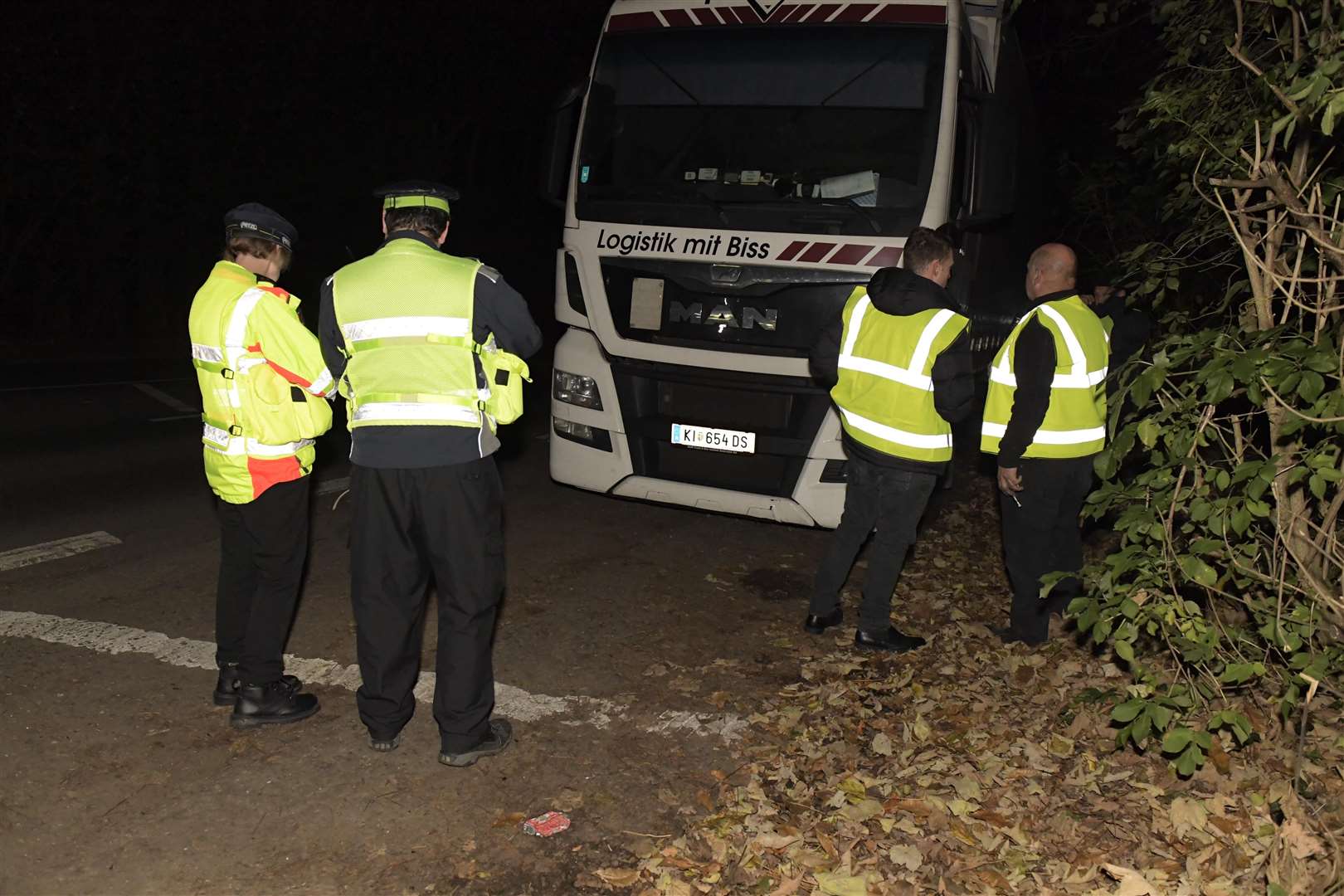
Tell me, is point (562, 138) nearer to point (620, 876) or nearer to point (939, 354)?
point (939, 354)

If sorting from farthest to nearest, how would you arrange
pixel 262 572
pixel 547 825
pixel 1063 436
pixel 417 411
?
pixel 1063 436
pixel 262 572
pixel 417 411
pixel 547 825

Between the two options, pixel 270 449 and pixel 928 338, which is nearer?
pixel 270 449

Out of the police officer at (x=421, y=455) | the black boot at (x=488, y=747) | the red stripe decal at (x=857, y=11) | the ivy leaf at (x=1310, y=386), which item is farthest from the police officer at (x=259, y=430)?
the red stripe decal at (x=857, y=11)

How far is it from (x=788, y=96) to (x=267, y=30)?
1532 cm

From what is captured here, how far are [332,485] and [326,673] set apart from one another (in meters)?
3.59

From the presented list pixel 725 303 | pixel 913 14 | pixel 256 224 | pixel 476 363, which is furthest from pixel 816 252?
pixel 256 224

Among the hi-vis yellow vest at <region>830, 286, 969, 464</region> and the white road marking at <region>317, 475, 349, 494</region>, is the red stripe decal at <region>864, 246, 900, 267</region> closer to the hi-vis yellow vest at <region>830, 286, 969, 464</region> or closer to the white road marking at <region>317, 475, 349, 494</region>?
the hi-vis yellow vest at <region>830, 286, 969, 464</region>

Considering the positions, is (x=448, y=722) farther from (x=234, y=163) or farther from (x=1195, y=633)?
(x=234, y=163)

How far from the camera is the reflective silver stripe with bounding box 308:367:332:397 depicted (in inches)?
163

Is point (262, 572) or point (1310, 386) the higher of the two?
point (1310, 386)

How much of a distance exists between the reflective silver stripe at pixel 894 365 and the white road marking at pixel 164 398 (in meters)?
8.66

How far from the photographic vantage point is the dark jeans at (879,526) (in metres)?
5.30

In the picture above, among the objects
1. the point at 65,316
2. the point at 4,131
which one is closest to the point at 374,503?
the point at 4,131

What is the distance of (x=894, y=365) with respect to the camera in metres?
5.11
